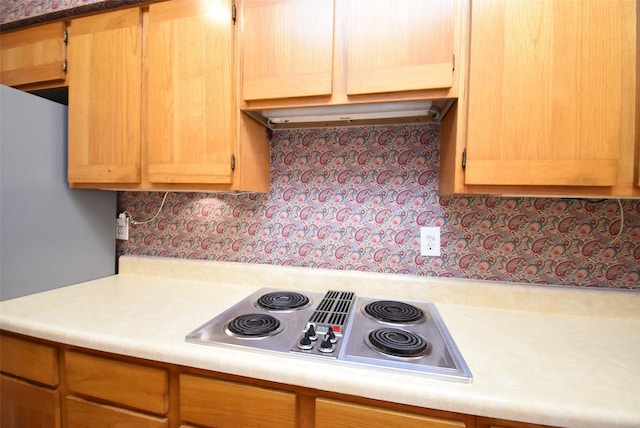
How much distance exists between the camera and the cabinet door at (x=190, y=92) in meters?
1.09

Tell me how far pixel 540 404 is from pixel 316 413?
52 centimetres

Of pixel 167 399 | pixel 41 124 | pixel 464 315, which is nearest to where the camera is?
pixel 167 399

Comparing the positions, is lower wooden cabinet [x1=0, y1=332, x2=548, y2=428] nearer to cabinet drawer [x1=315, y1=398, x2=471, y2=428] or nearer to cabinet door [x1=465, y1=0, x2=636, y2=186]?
cabinet drawer [x1=315, y1=398, x2=471, y2=428]

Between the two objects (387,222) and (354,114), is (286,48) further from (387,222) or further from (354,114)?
(387,222)

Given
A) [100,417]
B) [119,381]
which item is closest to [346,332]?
[119,381]

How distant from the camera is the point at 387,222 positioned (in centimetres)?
130

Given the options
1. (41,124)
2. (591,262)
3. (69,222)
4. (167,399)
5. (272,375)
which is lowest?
(167,399)

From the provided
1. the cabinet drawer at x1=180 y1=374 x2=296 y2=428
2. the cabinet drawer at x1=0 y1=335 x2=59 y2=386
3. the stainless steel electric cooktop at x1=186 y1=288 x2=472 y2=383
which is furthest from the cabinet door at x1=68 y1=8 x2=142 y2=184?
the cabinet drawer at x1=180 y1=374 x2=296 y2=428

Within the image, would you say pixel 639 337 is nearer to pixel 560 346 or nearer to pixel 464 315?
pixel 560 346

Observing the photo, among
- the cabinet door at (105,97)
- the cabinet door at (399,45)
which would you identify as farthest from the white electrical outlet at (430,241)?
the cabinet door at (105,97)

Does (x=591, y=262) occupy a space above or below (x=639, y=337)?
above

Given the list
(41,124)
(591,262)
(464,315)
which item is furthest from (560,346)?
(41,124)

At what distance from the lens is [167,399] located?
0.83 metres

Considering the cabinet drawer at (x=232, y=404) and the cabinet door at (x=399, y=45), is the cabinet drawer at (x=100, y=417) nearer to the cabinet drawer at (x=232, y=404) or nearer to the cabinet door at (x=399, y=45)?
the cabinet drawer at (x=232, y=404)
